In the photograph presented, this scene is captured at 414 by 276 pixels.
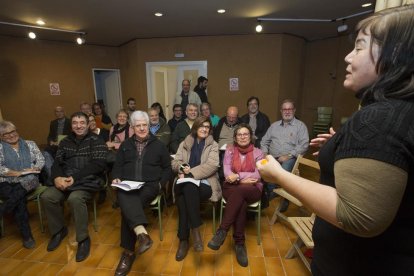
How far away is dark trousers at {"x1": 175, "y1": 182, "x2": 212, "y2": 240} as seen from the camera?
2.04 metres

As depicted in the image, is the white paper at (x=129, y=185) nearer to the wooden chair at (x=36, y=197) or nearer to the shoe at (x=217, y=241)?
the shoe at (x=217, y=241)

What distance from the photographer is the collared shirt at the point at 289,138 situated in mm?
2930

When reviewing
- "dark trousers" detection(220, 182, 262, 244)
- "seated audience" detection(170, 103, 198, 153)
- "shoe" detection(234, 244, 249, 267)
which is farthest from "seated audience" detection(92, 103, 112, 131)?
"shoe" detection(234, 244, 249, 267)

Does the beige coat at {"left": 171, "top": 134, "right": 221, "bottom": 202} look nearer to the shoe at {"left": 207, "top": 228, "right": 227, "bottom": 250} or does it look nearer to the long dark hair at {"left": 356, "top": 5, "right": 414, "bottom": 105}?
the shoe at {"left": 207, "top": 228, "right": 227, "bottom": 250}

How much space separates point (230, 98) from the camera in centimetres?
550

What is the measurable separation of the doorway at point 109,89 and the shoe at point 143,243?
5.35 m

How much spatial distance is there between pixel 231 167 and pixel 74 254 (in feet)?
5.56

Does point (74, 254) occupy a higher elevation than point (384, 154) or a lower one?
lower

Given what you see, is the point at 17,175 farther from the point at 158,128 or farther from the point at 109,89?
the point at 109,89

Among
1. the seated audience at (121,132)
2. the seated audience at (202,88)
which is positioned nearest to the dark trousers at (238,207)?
the seated audience at (121,132)

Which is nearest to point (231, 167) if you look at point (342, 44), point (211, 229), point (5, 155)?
point (211, 229)

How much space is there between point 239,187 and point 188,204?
500 millimetres

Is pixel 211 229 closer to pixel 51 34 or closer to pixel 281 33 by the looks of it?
pixel 281 33

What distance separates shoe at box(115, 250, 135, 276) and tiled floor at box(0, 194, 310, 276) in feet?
0.23
